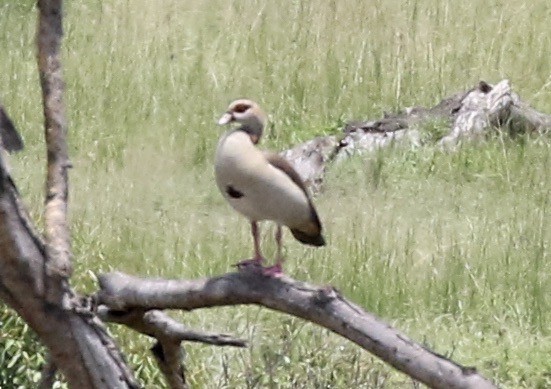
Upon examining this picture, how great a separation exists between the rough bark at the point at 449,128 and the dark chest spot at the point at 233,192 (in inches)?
188

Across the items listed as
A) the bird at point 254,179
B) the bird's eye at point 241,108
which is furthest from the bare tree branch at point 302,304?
the bird's eye at point 241,108

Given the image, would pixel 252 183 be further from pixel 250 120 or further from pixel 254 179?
pixel 250 120

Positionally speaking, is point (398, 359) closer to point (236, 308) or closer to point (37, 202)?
point (236, 308)

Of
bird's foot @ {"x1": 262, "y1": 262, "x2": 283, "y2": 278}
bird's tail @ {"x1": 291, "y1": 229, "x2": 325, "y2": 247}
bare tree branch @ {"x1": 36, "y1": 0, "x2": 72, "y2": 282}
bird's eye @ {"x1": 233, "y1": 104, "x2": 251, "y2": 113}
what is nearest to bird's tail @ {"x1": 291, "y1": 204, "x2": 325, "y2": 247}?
bird's tail @ {"x1": 291, "y1": 229, "x2": 325, "y2": 247}

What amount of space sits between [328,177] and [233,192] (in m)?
4.71

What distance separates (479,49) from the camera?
391 inches

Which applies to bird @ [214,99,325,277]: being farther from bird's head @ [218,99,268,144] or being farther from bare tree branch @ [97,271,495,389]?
bare tree branch @ [97,271,495,389]

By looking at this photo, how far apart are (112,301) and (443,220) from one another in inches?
174

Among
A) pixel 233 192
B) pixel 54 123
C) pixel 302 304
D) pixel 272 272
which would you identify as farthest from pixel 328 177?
pixel 54 123

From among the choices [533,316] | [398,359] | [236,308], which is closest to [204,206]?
[236,308]

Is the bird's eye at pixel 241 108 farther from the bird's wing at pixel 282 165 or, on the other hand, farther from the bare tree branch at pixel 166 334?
the bare tree branch at pixel 166 334

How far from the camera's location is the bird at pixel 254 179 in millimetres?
3346

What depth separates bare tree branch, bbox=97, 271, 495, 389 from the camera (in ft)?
8.50

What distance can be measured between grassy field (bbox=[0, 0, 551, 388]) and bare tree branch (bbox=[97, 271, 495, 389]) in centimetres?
179
